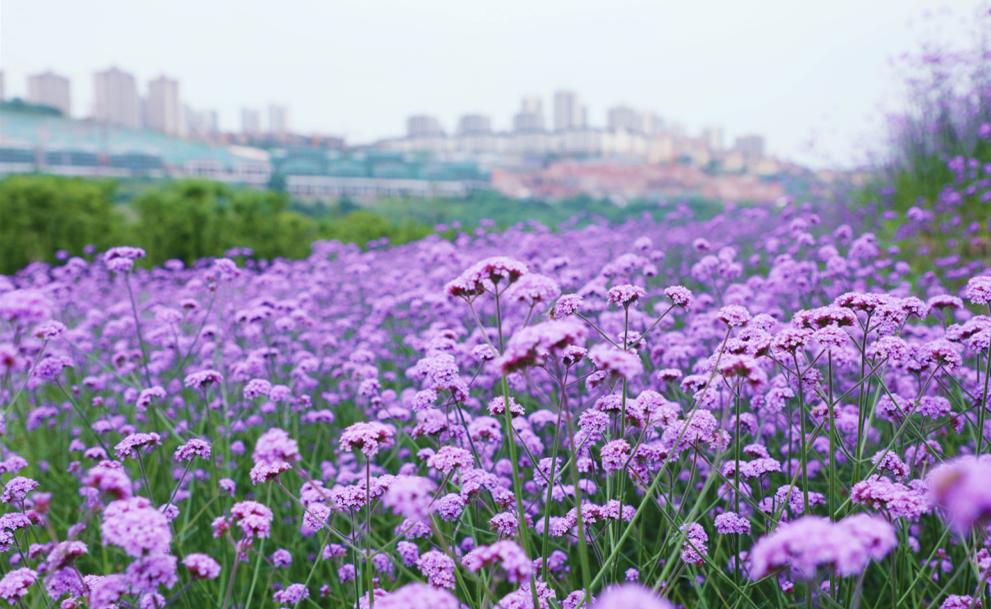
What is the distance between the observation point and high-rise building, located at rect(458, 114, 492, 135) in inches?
1881

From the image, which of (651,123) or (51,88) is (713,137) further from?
(51,88)

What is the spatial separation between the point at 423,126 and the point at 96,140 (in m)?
18.2

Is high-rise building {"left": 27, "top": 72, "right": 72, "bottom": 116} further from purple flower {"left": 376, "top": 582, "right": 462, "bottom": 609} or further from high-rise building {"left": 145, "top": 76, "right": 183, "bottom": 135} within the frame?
purple flower {"left": 376, "top": 582, "right": 462, "bottom": 609}

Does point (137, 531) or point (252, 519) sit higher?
point (137, 531)

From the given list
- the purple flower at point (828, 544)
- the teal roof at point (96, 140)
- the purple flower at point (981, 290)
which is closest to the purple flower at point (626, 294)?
the purple flower at point (981, 290)

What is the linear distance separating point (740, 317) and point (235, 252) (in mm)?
8138

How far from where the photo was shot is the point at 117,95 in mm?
50000

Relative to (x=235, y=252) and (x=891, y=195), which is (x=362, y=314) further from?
(x=891, y=195)

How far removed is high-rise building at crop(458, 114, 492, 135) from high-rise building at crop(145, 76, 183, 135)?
18.4 metres

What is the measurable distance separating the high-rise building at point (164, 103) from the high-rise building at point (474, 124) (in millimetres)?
18424

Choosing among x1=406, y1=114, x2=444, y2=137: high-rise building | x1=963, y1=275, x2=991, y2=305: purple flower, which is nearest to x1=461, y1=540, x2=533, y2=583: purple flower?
x1=963, y1=275, x2=991, y2=305: purple flower

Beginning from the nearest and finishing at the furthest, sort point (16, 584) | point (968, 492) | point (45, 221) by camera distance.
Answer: point (968, 492) → point (16, 584) → point (45, 221)

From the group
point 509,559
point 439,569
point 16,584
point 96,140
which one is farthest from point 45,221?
point 96,140

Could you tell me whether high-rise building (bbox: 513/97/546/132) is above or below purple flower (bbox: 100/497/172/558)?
above
